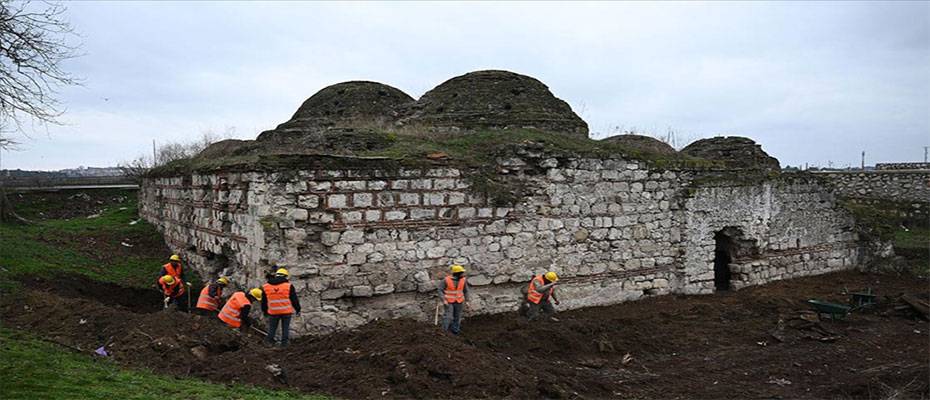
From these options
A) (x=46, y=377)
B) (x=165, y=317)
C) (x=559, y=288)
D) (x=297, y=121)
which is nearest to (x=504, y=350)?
(x=559, y=288)

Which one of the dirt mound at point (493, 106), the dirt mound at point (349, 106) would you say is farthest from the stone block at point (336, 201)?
the dirt mound at point (349, 106)

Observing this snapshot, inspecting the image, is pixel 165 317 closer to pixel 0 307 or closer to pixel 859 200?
pixel 0 307

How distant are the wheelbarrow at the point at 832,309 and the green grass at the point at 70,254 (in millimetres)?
12589

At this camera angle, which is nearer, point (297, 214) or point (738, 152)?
point (297, 214)

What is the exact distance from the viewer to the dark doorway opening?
13.9 metres

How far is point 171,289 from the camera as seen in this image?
1077 cm

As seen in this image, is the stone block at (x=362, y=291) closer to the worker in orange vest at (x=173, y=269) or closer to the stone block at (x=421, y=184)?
the stone block at (x=421, y=184)

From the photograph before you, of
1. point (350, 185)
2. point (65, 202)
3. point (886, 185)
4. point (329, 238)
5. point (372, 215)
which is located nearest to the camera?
point (329, 238)

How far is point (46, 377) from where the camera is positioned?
6.38m

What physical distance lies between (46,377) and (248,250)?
149 inches

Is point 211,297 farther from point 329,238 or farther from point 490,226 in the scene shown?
point 490,226

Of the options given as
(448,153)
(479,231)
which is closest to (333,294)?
(479,231)

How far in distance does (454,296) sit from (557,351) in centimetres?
167

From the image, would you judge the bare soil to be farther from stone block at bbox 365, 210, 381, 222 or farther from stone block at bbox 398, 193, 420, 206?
stone block at bbox 398, 193, 420, 206
